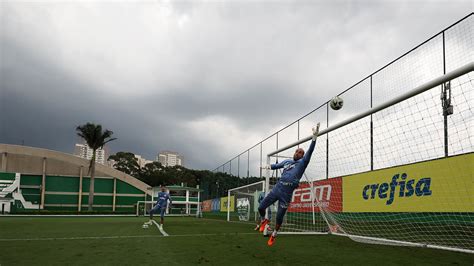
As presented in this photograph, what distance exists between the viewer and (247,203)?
1050 inches

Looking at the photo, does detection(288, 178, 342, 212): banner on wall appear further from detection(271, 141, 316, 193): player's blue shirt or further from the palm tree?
the palm tree

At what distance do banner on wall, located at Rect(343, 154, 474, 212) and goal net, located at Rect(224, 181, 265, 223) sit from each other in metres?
7.82

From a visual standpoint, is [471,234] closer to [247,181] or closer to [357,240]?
[357,240]

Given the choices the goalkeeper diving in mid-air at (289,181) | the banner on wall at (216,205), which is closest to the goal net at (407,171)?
the goalkeeper diving in mid-air at (289,181)

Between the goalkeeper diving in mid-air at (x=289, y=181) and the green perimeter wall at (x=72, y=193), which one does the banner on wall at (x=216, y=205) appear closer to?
the green perimeter wall at (x=72, y=193)

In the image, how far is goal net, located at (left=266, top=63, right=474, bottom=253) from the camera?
10.9 m

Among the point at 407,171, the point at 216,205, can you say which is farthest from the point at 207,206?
the point at 407,171

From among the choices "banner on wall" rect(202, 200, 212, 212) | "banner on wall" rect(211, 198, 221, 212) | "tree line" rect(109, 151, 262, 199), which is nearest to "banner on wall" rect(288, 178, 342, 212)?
"banner on wall" rect(211, 198, 221, 212)

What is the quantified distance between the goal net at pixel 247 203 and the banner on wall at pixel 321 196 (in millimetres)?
3628

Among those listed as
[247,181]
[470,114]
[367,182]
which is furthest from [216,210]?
[470,114]

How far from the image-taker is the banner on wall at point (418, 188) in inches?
455

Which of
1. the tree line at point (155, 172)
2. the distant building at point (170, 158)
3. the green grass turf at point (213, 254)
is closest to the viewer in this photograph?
the green grass turf at point (213, 254)

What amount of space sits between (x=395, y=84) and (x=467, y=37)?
3.60 metres

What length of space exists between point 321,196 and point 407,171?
5.69 meters
